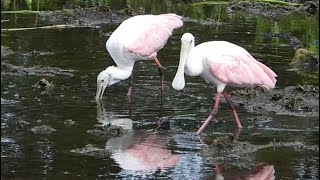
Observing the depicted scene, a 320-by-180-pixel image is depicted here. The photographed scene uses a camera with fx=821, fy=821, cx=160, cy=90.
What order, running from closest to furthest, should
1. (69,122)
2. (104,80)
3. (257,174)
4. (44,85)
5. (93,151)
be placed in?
(257,174), (93,151), (69,122), (104,80), (44,85)

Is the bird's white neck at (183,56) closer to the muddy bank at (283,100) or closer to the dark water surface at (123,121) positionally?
the dark water surface at (123,121)

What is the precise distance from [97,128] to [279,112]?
7.62 feet

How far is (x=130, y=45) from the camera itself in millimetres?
10656

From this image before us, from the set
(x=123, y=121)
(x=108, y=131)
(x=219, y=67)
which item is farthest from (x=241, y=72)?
(x=108, y=131)

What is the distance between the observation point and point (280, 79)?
1183cm

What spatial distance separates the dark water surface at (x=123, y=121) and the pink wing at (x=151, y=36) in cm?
55

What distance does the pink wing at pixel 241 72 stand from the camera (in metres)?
9.46

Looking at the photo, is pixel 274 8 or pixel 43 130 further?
pixel 274 8

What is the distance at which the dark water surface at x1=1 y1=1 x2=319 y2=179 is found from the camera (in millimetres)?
7680

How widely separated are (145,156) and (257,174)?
1196 mm

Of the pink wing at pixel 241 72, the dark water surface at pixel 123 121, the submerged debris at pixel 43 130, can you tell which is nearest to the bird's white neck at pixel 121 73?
the dark water surface at pixel 123 121

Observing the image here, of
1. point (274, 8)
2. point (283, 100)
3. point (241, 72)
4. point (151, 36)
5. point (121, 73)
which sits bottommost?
point (283, 100)

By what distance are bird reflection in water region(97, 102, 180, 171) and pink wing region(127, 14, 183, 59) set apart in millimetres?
1735

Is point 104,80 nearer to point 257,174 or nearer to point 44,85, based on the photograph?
point 44,85
